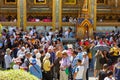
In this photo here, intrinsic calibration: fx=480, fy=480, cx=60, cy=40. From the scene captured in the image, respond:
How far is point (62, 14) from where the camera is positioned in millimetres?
38594

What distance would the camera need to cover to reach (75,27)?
33156 mm

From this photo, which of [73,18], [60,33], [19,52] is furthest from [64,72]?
[73,18]

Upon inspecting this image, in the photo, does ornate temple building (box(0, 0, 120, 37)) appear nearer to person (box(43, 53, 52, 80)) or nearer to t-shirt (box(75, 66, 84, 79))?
person (box(43, 53, 52, 80))

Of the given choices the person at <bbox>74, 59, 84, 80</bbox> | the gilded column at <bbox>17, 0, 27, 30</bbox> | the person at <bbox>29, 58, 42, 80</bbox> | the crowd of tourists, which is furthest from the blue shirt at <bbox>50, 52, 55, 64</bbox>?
the gilded column at <bbox>17, 0, 27, 30</bbox>

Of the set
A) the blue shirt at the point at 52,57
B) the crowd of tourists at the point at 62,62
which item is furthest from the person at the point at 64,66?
the blue shirt at the point at 52,57

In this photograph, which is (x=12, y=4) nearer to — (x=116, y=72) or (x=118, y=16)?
(x=118, y=16)

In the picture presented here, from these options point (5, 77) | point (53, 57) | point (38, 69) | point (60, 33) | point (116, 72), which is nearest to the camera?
point (5, 77)

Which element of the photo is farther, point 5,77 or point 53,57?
point 53,57

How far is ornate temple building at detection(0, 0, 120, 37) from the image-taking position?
34656mm

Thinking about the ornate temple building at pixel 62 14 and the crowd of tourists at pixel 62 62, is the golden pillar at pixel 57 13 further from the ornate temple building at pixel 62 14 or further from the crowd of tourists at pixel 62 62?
the crowd of tourists at pixel 62 62

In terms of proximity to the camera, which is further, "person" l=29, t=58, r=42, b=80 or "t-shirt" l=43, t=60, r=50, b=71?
"t-shirt" l=43, t=60, r=50, b=71

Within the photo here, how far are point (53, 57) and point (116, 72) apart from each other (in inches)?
119

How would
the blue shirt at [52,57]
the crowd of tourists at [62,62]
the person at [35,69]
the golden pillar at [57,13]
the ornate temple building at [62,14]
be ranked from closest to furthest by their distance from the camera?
the person at [35,69] → the crowd of tourists at [62,62] → the blue shirt at [52,57] → the ornate temple building at [62,14] → the golden pillar at [57,13]

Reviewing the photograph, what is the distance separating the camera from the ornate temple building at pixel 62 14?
3466 centimetres
